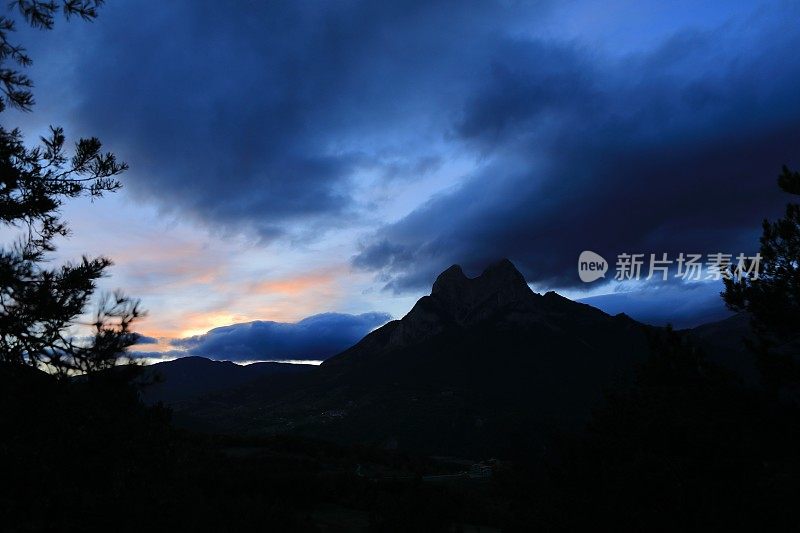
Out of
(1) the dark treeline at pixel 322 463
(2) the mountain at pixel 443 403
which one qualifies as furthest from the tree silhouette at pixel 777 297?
(2) the mountain at pixel 443 403

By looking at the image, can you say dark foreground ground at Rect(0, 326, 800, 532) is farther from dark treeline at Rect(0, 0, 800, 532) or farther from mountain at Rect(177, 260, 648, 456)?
mountain at Rect(177, 260, 648, 456)

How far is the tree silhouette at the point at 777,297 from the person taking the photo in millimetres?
17156

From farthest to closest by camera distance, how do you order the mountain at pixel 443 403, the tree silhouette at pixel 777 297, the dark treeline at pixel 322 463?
1. the mountain at pixel 443 403
2. the tree silhouette at pixel 777 297
3. the dark treeline at pixel 322 463

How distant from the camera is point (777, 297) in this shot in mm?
17734

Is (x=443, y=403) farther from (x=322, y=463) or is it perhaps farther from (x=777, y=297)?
(x=777, y=297)

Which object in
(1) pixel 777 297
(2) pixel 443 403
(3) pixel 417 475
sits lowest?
(2) pixel 443 403

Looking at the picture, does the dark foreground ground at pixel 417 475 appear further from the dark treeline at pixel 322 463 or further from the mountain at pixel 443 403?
the mountain at pixel 443 403

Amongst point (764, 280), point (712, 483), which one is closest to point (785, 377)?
point (764, 280)

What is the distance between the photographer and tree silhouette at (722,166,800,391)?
56.3 feet

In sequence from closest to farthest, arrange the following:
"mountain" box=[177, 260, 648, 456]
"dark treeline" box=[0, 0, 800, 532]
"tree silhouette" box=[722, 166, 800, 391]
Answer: "dark treeline" box=[0, 0, 800, 532] → "tree silhouette" box=[722, 166, 800, 391] → "mountain" box=[177, 260, 648, 456]

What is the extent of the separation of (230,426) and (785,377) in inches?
5939

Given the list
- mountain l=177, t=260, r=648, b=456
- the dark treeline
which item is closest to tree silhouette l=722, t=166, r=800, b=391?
the dark treeline

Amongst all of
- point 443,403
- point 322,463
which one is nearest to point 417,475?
point 322,463

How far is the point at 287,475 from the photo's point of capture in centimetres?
1795
